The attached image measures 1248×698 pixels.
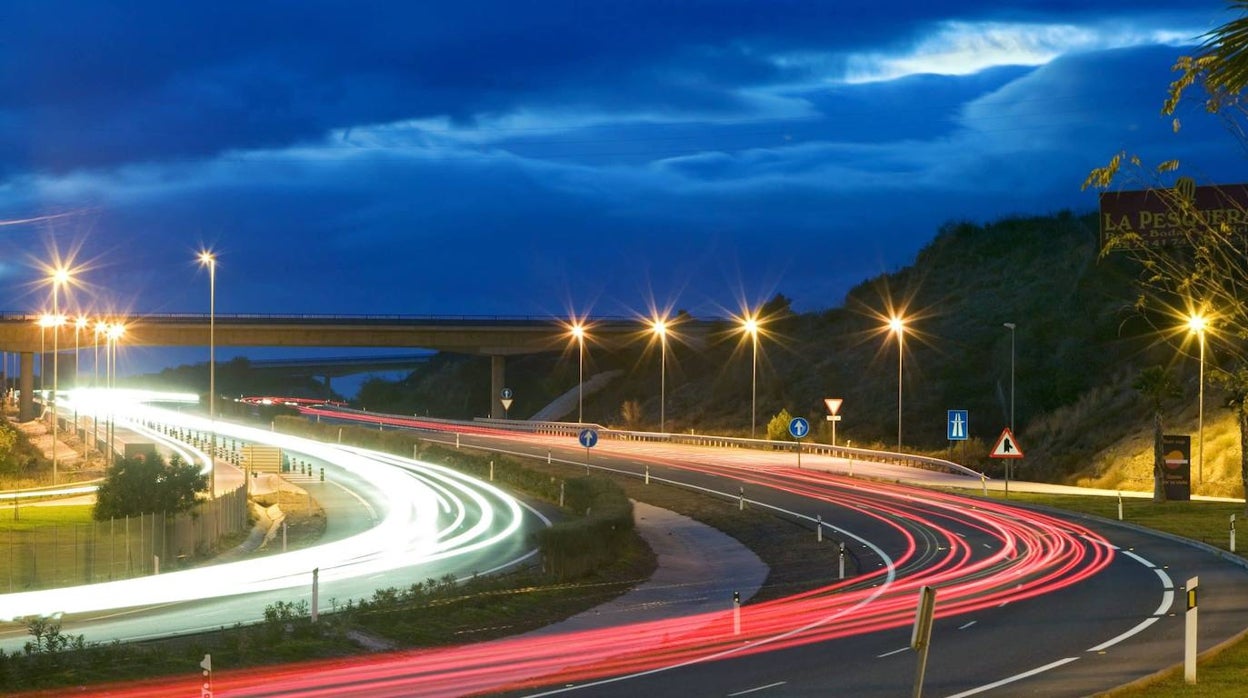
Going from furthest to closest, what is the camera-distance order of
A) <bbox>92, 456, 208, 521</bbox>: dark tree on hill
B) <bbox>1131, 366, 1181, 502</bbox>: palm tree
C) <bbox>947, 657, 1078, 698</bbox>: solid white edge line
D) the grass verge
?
<bbox>1131, 366, 1181, 502</bbox>: palm tree < <bbox>92, 456, 208, 521</bbox>: dark tree on hill < <bbox>947, 657, 1078, 698</bbox>: solid white edge line < the grass verge

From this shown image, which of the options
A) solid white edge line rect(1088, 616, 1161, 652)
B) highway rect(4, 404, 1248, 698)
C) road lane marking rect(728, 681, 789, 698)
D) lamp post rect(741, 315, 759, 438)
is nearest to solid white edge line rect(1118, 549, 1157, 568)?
highway rect(4, 404, 1248, 698)

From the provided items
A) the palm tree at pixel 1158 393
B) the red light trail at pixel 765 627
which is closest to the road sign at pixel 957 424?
the palm tree at pixel 1158 393

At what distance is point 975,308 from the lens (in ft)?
339

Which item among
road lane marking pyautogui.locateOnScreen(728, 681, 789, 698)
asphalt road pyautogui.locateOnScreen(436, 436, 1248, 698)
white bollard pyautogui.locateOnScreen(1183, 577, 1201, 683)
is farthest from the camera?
asphalt road pyautogui.locateOnScreen(436, 436, 1248, 698)

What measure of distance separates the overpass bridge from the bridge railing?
13.7m

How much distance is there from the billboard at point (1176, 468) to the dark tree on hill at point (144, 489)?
103ft

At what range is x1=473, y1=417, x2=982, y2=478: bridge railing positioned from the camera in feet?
202

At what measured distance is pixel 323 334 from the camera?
375ft

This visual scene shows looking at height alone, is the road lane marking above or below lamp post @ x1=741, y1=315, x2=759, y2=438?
below

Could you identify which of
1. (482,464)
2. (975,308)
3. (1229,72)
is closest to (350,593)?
(1229,72)

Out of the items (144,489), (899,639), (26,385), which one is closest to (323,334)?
(26,385)

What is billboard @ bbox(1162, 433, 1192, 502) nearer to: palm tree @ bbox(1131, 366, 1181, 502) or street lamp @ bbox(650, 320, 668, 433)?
palm tree @ bbox(1131, 366, 1181, 502)

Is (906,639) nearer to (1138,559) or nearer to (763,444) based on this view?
(1138,559)

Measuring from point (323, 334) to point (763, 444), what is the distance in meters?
51.7
